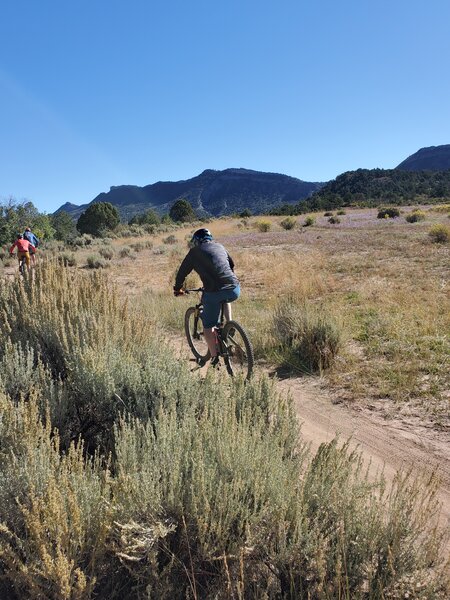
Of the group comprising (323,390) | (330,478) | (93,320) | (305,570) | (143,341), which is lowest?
(323,390)

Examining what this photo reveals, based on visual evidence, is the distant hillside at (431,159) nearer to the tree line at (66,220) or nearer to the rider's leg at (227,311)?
the tree line at (66,220)

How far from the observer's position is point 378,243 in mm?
20750

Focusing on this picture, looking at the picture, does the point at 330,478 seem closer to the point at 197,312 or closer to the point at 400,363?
the point at 400,363

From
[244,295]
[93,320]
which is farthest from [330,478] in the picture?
[244,295]

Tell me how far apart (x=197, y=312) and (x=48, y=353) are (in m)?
2.58

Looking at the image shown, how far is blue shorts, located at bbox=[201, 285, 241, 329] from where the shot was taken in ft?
17.9

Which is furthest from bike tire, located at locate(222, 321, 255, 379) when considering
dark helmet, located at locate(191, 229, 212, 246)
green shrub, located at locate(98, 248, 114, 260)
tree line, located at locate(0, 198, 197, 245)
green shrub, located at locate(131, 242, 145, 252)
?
tree line, located at locate(0, 198, 197, 245)

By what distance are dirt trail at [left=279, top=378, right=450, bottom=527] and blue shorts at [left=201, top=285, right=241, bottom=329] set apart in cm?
149

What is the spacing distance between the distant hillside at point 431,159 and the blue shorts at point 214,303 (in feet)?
631

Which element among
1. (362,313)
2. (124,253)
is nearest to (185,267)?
(362,313)

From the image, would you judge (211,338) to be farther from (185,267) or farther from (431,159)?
(431,159)

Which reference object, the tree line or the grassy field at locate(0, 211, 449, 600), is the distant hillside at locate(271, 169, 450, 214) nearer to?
the tree line

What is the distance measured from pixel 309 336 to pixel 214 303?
177cm

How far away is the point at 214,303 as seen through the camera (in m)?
5.50
